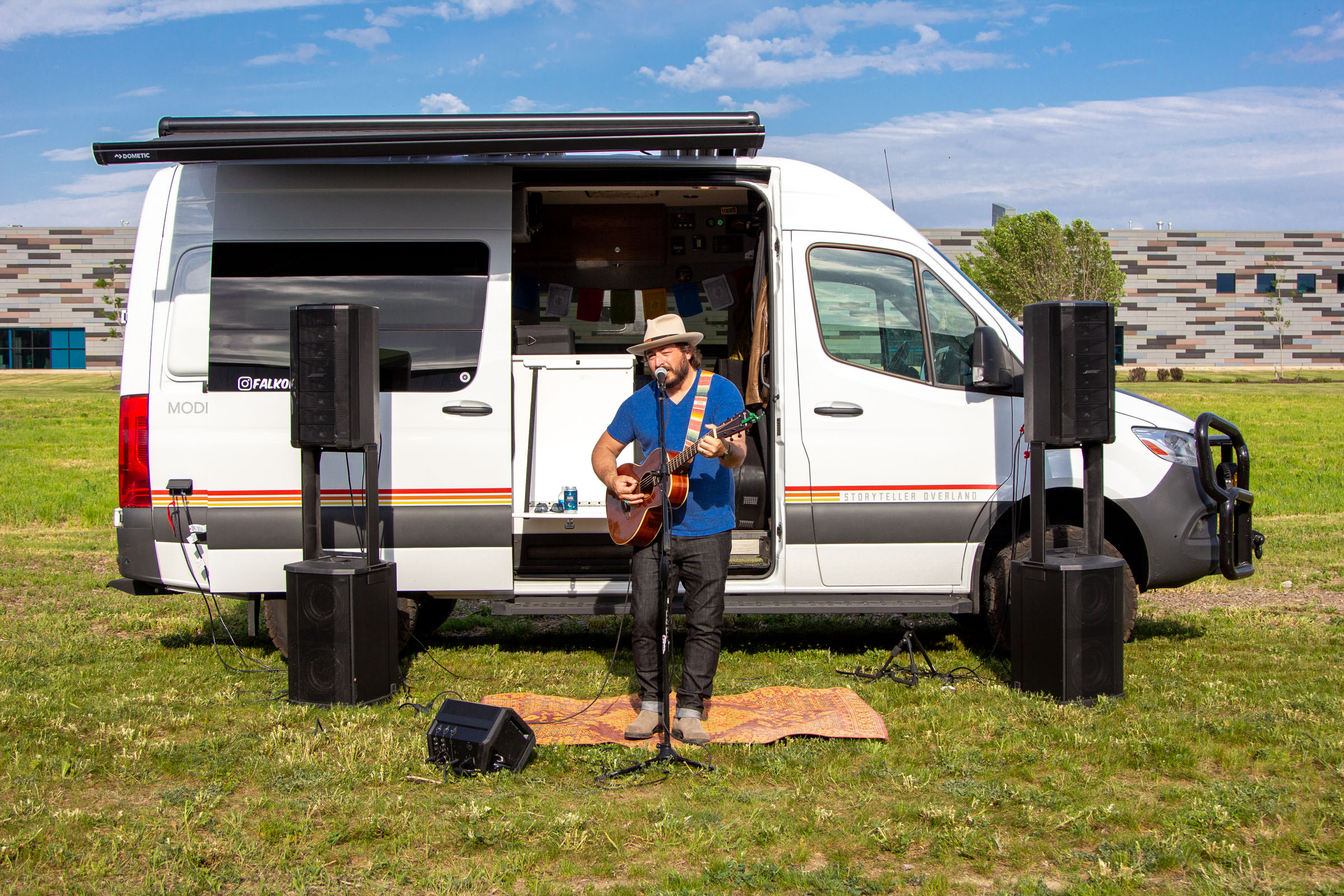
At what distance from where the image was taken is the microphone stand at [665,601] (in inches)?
173

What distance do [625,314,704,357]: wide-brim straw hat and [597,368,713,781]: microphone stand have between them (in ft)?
0.52

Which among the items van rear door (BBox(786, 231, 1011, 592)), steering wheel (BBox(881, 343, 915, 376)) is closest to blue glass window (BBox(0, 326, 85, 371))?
van rear door (BBox(786, 231, 1011, 592))

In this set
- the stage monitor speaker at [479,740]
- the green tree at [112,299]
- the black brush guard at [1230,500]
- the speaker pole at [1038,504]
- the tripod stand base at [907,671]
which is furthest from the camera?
the green tree at [112,299]

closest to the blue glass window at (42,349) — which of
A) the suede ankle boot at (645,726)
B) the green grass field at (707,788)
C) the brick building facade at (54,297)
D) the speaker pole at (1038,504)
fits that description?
the brick building facade at (54,297)

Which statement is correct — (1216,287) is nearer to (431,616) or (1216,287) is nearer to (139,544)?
(431,616)

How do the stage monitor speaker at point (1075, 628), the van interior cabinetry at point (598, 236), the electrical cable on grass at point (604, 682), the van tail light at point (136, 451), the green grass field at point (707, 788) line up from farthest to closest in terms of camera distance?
the van interior cabinetry at point (598, 236) → the van tail light at point (136, 451) → the stage monitor speaker at point (1075, 628) → the electrical cable on grass at point (604, 682) → the green grass field at point (707, 788)

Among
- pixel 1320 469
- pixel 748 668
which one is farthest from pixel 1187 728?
pixel 1320 469

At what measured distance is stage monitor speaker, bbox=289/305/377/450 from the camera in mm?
5250

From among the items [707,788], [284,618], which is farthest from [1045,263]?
[707,788]

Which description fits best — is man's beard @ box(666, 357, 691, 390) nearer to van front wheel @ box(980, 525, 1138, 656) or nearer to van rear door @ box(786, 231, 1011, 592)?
van rear door @ box(786, 231, 1011, 592)

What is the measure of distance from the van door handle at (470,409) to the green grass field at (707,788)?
144 cm

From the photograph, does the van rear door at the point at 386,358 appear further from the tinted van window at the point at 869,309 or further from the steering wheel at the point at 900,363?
the steering wheel at the point at 900,363

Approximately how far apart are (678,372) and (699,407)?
17 centimetres

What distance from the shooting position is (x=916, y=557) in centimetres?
600
